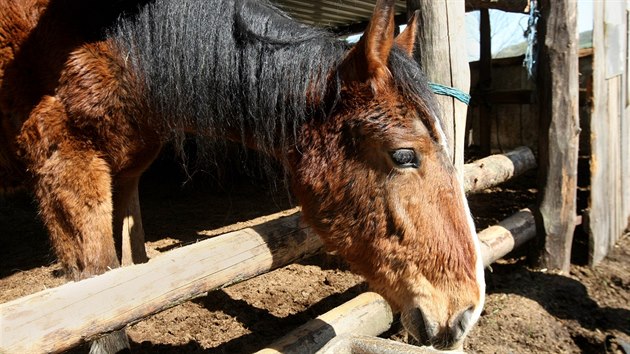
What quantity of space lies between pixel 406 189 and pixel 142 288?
44.6 inches

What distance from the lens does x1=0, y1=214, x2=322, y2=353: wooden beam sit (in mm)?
1446

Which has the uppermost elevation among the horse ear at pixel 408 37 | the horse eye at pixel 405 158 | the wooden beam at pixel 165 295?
the horse ear at pixel 408 37

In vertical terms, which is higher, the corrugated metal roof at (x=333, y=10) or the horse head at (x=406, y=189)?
the corrugated metal roof at (x=333, y=10)

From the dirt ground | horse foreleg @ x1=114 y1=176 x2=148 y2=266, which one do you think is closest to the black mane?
horse foreleg @ x1=114 y1=176 x2=148 y2=266

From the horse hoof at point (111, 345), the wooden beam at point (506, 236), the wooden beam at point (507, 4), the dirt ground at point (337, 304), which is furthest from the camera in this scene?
the wooden beam at point (507, 4)

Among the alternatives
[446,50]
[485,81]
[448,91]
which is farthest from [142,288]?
[485,81]

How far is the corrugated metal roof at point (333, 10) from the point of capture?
6.60 meters

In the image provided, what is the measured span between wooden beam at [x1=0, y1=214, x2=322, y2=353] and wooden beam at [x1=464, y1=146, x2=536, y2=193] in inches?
71.7

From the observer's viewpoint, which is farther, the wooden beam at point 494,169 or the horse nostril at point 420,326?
the wooden beam at point 494,169

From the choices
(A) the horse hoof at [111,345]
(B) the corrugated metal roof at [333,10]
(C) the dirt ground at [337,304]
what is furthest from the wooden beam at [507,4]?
(A) the horse hoof at [111,345]

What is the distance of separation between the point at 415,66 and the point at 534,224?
317cm

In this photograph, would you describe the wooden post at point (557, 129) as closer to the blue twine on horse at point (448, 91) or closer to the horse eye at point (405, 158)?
the blue twine on horse at point (448, 91)

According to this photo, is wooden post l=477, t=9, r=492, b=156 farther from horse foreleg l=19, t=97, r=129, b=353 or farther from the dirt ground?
horse foreleg l=19, t=97, r=129, b=353

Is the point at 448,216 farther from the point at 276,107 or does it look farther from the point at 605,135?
the point at 605,135
